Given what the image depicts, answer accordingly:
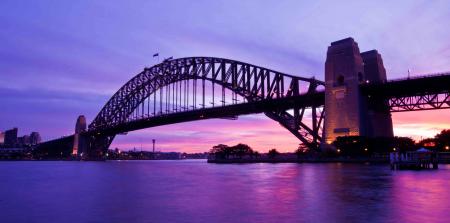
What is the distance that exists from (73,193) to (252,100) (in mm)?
56772

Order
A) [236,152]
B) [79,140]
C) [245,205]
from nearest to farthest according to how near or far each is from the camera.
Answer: [245,205] → [236,152] → [79,140]

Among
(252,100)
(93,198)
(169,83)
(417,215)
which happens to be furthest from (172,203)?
(169,83)

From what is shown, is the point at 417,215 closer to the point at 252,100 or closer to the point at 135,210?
the point at 135,210

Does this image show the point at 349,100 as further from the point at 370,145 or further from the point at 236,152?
the point at 236,152

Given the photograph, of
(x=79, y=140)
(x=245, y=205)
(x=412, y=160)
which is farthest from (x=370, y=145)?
(x=79, y=140)

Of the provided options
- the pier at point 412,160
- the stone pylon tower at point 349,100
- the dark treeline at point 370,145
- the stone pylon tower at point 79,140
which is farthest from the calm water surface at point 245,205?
the stone pylon tower at point 79,140

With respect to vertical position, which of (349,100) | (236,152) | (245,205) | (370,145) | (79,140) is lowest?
(245,205)

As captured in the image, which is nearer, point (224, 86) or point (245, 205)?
point (245, 205)

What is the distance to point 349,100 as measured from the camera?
224 ft

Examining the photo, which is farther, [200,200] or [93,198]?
[93,198]

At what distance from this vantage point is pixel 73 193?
95.0ft

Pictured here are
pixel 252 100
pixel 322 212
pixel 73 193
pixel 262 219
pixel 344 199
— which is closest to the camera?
pixel 262 219

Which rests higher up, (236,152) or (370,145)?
(236,152)

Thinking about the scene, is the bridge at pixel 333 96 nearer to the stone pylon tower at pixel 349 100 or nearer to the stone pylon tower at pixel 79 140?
the stone pylon tower at pixel 349 100
